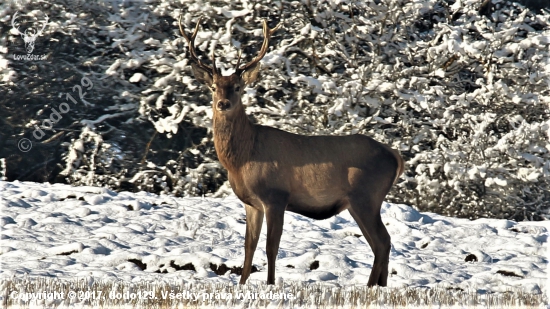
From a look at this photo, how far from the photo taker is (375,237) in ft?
24.5

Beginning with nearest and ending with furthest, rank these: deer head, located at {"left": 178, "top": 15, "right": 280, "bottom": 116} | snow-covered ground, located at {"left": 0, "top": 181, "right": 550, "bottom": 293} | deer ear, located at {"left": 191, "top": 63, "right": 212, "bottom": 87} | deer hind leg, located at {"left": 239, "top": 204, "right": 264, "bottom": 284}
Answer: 1. deer head, located at {"left": 178, "top": 15, "right": 280, "bottom": 116}
2. deer hind leg, located at {"left": 239, "top": 204, "right": 264, "bottom": 284}
3. deer ear, located at {"left": 191, "top": 63, "right": 212, "bottom": 87}
4. snow-covered ground, located at {"left": 0, "top": 181, "right": 550, "bottom": 293}

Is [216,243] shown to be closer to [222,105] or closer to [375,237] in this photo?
[375,237]

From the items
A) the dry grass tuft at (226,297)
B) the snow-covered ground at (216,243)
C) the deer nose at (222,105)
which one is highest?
the deer nose at (222,105)

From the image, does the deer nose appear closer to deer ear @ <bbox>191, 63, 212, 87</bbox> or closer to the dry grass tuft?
deer ear @ <bbox>191, 63, 212, 87</bbox>

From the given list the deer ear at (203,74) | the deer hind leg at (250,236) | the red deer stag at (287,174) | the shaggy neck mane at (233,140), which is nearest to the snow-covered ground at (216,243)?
the deer hind leg at (250,236)

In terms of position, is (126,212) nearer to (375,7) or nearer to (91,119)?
(91,119)

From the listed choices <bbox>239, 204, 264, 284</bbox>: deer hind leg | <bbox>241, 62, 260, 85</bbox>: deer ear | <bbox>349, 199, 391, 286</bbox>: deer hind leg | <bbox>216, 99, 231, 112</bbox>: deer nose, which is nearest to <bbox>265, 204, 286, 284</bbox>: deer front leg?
<bbox>239, 204, 264, 284</bbox>: deer hind leg

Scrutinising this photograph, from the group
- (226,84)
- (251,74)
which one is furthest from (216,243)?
(226,84)

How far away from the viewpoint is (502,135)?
13.5 m

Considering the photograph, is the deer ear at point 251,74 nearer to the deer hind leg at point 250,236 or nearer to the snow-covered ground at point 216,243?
the deer hind leg at point 250,236

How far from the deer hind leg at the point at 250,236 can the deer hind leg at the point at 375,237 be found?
0.93 meters

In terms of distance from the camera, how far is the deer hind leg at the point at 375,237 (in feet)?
24.5

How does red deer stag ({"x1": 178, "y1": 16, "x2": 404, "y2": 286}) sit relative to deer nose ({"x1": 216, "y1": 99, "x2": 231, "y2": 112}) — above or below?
below

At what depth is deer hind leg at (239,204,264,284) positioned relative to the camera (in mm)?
7406
